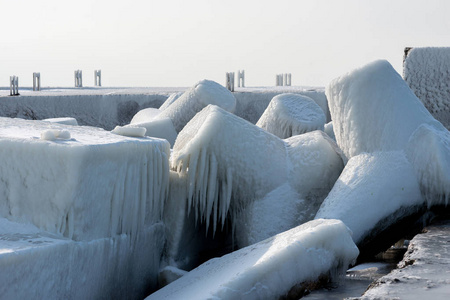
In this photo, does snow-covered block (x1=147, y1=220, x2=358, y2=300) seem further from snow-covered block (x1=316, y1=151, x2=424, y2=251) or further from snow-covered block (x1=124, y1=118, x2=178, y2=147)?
snow-covered block (x1=124, y1=118, x2=178, y2=147)

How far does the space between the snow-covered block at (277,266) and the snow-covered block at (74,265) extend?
33 cm

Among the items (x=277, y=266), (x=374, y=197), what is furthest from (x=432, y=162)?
(x=277, y=266)

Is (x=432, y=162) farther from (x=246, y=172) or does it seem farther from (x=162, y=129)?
(x=162, y=129)

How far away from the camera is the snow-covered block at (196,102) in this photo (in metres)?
7.41

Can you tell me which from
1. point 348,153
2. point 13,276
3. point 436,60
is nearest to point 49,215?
point 13,276

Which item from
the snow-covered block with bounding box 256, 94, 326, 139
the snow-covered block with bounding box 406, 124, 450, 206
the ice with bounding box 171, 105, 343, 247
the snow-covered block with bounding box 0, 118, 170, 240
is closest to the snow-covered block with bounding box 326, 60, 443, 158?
the snow-covered block with bounding box 406, 124, 450, 206

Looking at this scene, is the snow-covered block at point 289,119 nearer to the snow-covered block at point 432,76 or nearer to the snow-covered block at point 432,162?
the snow-covered block at point 432,76

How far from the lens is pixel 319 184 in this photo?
4.79 meters

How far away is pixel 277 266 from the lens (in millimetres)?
3225

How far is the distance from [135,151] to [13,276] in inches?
45.2

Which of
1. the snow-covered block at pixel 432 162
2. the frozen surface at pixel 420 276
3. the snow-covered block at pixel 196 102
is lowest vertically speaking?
the frozen surface at pixel 420 276

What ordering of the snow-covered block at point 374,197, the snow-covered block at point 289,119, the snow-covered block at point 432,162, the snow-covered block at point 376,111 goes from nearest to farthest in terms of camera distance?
the snow-covered block at point 374,197 → the snow-covered block at point 432,162 → the snow-covered block at point 376,111 → the snow-covered block at point 289,119

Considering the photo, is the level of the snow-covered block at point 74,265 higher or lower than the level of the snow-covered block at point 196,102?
lower

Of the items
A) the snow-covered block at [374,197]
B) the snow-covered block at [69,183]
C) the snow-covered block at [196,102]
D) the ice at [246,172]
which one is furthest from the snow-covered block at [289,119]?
the snow-covered block at [69,183]
